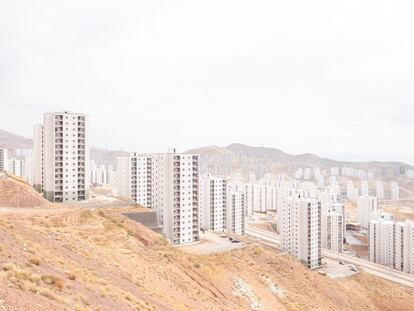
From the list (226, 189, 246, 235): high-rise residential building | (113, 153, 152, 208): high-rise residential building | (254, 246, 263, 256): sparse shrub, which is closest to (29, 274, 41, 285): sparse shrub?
(254, 246, 263, 256): sparse shrub

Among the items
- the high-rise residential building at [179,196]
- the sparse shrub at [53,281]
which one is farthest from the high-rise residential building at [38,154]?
the sparse shrub at [53,281]

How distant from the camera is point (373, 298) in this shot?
4603 cm

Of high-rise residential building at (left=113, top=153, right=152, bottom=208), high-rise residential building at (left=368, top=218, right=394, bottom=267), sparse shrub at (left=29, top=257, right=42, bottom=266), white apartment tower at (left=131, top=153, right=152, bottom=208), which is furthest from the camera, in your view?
high-rise residential building at (left=368, top=218, right=394, bottom=267)

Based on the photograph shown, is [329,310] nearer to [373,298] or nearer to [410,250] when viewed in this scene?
[373,298]

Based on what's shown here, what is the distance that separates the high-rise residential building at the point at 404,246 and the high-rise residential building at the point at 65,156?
58.0 meters

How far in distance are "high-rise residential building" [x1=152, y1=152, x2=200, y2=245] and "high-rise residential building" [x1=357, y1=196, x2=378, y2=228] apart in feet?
234

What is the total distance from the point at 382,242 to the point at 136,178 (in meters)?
51.9

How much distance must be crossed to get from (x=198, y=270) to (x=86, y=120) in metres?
28.8

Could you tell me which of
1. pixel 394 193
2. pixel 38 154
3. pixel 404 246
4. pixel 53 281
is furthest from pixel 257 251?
pixel 394 193

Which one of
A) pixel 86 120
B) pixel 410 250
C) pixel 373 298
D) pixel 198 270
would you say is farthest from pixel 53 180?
pixel 410 250

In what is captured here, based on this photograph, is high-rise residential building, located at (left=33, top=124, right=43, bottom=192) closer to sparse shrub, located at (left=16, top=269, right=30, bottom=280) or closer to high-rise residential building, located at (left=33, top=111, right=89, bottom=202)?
high-rise residential building, located at (left=33, top=111, right=89, bottom=202)

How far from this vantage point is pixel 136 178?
57.8 metres

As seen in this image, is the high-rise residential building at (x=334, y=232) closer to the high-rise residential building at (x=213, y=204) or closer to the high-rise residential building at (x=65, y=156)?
the high-rise residential building at (x=213, y=204)

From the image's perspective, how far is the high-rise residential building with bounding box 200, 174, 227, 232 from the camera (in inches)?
2625
